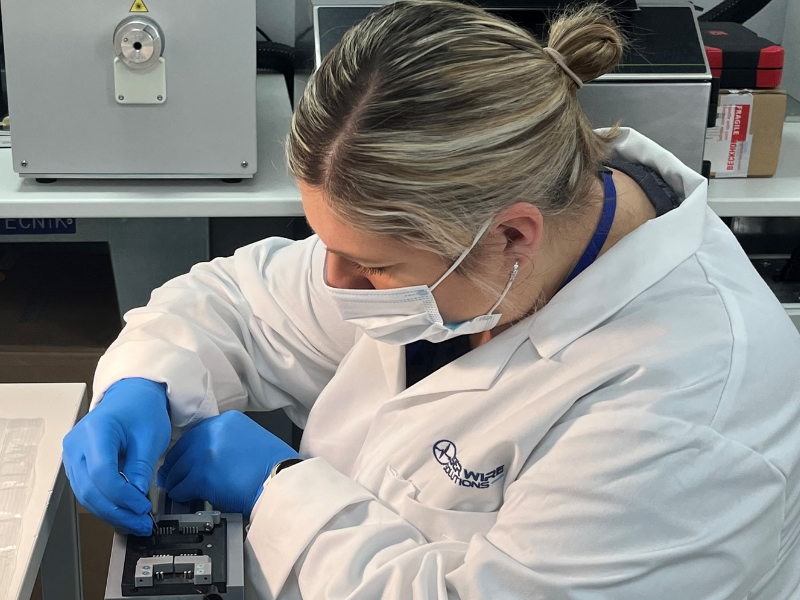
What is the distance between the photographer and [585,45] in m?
0.81

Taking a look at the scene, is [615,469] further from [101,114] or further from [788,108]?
[788,108]

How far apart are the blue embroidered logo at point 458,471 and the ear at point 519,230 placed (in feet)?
0.71

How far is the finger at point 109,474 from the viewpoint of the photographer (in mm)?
855

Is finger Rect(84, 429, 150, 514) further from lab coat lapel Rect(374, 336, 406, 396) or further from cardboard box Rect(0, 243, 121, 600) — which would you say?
cardboard box Rect(0, 243, 121, 600)

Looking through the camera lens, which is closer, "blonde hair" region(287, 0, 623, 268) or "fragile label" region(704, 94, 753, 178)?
"blonde hair" region(287, 0, 623, 268)

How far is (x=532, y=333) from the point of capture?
34.0 inches

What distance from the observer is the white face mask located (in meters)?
0.82

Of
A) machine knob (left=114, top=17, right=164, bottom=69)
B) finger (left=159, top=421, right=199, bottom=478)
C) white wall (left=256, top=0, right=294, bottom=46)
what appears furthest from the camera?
white wall (left=256, top=0, right=294, bottom=46)

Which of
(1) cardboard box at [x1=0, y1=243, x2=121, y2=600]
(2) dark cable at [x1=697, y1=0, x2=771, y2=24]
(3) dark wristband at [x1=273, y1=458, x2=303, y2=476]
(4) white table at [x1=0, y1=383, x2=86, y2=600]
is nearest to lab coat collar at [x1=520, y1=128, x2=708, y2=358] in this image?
(3) dark wristband at [x1=273, y1=458, x2=303, y2=476]

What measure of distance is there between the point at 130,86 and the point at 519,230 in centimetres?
70

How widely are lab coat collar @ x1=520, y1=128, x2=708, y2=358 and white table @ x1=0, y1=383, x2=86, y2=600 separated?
557mm

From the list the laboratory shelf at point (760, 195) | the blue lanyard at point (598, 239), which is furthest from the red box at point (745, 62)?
the blue lanyard at point (598, 239)

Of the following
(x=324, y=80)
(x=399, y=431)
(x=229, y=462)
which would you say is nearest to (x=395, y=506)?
(x=399, y=431)

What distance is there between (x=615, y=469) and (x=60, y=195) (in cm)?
94
